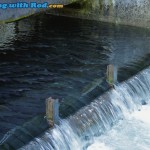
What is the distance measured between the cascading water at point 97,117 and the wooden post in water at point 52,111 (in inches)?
7.5

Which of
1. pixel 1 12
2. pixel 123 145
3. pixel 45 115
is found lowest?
pixel 123 145

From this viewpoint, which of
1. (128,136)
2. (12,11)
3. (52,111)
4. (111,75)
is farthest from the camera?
(12,11)

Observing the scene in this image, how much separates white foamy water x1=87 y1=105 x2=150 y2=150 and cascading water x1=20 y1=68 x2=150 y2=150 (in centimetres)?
21

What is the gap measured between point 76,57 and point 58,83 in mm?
2947

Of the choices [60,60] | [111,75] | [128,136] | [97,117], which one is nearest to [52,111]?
[97,117]

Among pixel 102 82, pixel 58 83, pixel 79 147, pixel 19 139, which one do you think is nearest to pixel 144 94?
pixel 102 82

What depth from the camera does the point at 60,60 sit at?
17.8 meters

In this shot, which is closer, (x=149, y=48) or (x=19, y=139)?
(x=19, y=139)

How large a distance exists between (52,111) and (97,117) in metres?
1.97

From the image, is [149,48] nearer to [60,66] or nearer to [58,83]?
[60,66]

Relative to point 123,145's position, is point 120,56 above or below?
above

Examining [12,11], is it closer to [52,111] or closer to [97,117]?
[97,117]

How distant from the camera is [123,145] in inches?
523

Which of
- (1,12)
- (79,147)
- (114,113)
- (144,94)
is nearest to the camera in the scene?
(79,147)
